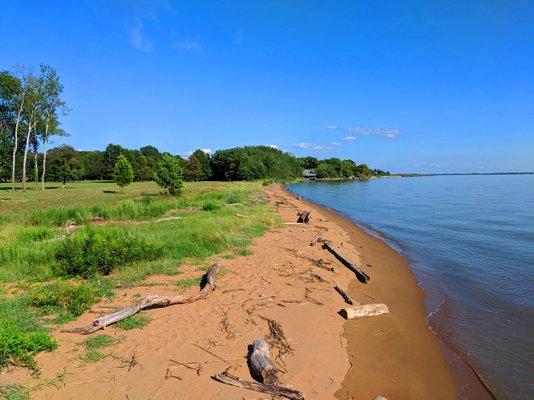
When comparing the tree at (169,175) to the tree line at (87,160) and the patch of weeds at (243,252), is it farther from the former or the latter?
the patch of weeds at (243,252)

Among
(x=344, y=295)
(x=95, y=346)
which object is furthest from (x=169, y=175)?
(x=95, y=346)

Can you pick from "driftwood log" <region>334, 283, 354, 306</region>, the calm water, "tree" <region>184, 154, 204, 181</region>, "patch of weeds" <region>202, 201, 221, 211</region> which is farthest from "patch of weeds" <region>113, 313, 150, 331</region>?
"tree" <region>184, 154, 204, 181</region>

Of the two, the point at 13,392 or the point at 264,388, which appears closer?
the point at 13,392

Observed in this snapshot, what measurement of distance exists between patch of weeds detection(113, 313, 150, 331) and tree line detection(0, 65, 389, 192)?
3156cm

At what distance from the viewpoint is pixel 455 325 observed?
855 cm

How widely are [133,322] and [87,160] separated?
4268 inches

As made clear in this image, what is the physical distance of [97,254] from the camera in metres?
10.1

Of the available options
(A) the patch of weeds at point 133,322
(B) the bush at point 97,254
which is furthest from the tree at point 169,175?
(A) the patch of weeds at point 133,322

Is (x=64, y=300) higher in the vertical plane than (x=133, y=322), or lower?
higher

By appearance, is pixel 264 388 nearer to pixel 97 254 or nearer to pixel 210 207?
pixel 97 254

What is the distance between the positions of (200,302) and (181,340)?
5.84ft

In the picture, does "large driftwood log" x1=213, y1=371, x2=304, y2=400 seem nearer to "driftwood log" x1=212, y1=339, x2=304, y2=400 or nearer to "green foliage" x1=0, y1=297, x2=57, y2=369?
"driftwood log" x1=212, y1=339, x2=304, y2=400

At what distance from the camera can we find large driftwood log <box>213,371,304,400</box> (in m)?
4.91

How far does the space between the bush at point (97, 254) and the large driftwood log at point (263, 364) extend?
5.95 meters
